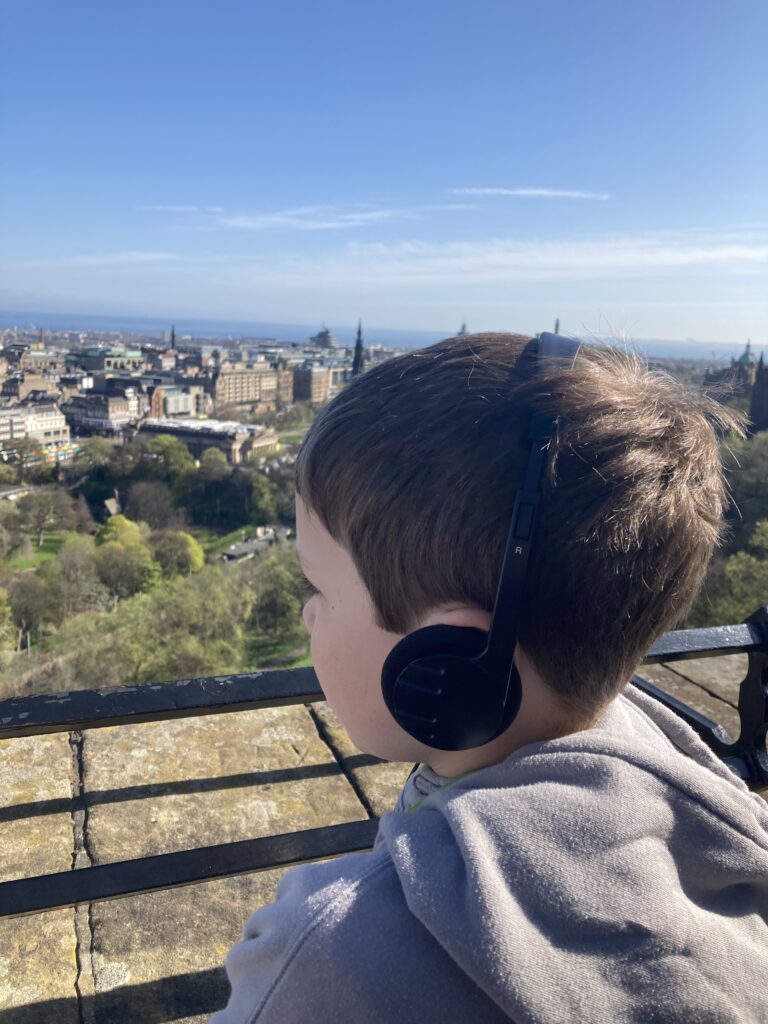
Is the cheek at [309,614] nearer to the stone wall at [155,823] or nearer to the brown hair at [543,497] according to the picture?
the brown hair at [543,497]

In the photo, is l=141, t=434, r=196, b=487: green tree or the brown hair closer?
the brown hair

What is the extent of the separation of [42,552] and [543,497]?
32.8 m

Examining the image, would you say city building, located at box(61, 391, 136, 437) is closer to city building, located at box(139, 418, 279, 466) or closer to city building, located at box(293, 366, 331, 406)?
city building, located at box(139, 418, 279, 466)

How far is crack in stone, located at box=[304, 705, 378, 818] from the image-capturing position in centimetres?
203

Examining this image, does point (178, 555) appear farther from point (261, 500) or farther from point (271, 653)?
point (261, 500)

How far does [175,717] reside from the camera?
133 cm

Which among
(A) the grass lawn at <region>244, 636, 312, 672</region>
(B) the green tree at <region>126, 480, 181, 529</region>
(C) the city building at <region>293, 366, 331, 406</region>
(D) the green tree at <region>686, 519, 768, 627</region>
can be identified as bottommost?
(B) the green tree at <region>126, 480, 181, 529</region>

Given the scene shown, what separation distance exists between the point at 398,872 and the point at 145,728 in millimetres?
1886

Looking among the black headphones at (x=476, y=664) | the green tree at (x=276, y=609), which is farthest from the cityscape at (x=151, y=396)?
the black headphones at (x=476, y=664)

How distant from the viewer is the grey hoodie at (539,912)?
538 millimetres

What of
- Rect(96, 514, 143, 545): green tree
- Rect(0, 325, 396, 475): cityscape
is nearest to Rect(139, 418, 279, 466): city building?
Rect(0, 325, 396, 475): cityscape

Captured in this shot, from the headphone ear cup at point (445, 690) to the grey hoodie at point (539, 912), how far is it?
49mm

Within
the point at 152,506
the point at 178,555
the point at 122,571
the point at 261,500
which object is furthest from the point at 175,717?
the point at 152,506

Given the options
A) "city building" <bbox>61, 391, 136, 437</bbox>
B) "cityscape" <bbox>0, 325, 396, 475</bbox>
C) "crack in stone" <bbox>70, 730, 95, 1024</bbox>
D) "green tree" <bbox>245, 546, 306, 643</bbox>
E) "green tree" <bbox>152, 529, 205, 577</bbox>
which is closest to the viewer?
"crack in stone" <bbox>70, 730, 95, 1024</bbox>
